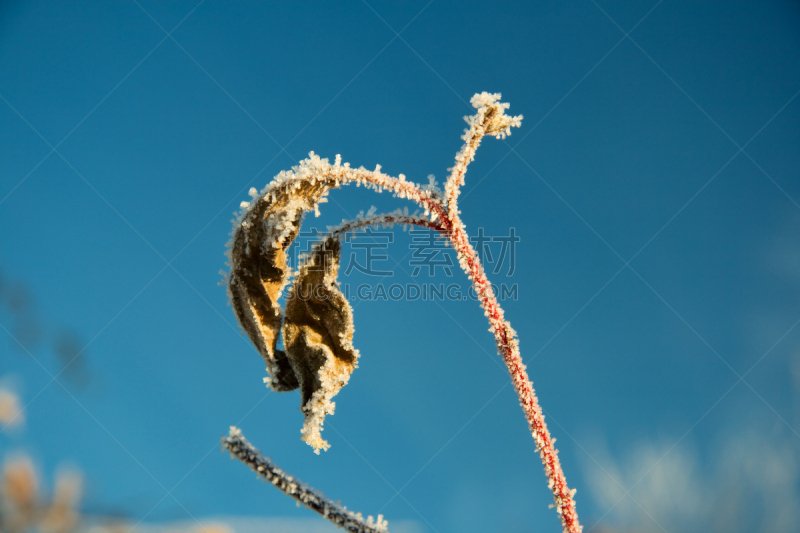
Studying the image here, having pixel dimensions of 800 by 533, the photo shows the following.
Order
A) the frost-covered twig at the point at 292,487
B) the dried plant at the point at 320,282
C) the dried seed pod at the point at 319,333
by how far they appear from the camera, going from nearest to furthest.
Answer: the frost-covered twig at the point at 292,487
the dried plant at the point at 320,282
the dried seed pod at the point at 319,333

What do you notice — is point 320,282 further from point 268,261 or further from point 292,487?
point 292,487

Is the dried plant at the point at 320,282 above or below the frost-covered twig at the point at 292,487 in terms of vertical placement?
above

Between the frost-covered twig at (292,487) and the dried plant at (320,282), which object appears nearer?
the frost-covered twig at (292,487)

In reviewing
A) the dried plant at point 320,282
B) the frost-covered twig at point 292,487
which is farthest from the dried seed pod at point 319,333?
the frost-covered twig at point 292,487

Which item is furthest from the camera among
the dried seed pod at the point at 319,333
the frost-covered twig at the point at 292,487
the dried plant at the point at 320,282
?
the dried seed pod at the point at 319,333

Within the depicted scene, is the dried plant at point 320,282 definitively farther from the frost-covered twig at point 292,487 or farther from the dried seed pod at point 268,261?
the frost-covered twig at point 292,487

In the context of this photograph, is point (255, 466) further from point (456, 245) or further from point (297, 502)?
point (456, 245)

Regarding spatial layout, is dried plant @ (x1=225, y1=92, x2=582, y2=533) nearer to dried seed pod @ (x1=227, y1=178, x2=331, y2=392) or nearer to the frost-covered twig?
dried seed pod @ (x1=227, y1=178, x2=331, y2=392)

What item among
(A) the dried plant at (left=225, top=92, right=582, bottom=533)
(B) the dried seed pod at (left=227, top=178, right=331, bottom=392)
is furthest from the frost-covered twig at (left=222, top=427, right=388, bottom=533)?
(B) the dried seed pod at (left=227, top=178, right=331, bottom=392)

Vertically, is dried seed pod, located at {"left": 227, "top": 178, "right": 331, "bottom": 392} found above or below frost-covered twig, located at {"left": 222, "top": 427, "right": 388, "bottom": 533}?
above
